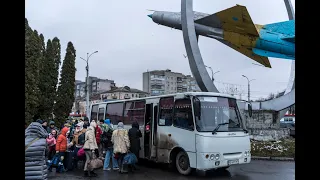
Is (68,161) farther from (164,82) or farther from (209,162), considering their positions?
(164,82)

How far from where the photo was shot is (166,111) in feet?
34.0

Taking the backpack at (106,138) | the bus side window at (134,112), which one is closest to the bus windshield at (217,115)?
the bus side window at (134,112)

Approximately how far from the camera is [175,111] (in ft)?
32.8

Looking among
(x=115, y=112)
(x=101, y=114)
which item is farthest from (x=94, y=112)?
(x=115, y=112)

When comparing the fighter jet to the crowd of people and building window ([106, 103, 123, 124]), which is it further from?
the crowd of people

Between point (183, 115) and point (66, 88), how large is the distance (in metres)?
24.4

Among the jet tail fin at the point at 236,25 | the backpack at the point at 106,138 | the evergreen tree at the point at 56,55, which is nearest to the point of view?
the backpack at the point at 106,138

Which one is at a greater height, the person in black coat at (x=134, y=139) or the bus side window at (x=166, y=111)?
the bus side window at (x=166, y=111)

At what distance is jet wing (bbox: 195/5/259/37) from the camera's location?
16672 millimetres

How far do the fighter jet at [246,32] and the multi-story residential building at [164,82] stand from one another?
48.8 m

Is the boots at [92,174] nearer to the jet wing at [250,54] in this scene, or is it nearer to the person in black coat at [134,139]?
the person in black coat at [134,139]

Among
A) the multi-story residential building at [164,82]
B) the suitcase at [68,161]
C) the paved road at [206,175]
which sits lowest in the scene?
the paved road at [206,175]

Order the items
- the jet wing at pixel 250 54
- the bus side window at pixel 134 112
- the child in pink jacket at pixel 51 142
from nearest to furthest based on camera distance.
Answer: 1. the child in pink jacket at pixel 51 142
2. the bus side window at pixel 134 112
3. the jet wing at pixel 250 54

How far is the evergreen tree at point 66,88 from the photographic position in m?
30.7
